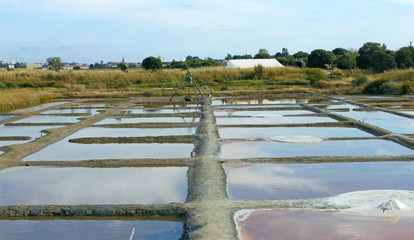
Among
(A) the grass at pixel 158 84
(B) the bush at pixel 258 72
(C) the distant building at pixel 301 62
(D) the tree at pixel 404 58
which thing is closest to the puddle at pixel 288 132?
(A) the grass at pixel 158 84

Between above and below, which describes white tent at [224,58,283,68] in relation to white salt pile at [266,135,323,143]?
above

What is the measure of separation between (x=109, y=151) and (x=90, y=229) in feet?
12.1

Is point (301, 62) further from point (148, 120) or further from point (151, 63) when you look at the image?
point (148, 120)

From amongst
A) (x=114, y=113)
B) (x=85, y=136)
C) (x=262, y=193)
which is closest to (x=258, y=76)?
(x=114, y=113)

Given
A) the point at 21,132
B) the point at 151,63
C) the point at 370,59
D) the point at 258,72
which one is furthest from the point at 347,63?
the point at 21,132

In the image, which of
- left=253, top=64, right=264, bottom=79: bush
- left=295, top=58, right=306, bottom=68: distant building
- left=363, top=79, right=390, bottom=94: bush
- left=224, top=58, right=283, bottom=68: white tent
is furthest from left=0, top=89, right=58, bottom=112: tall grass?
left=295, top=58, right=306, bottom=68: distant building

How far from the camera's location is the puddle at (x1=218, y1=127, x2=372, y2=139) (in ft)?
29.7

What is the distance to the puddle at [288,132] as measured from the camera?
9.05 meters

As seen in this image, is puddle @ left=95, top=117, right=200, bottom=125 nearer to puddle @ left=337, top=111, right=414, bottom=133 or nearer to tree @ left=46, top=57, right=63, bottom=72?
puddle @ left=337, top=111, right=414, bottom=133

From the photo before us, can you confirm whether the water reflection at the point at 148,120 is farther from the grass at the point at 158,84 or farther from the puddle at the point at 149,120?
the grass at the point at 158,84

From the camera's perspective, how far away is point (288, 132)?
9484 mm

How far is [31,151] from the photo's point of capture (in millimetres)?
7738

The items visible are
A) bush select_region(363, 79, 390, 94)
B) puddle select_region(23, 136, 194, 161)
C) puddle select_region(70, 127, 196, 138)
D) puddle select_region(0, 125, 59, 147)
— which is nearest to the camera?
puddle select_region(23, 136, 194, 161)

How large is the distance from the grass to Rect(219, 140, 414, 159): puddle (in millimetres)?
10583
